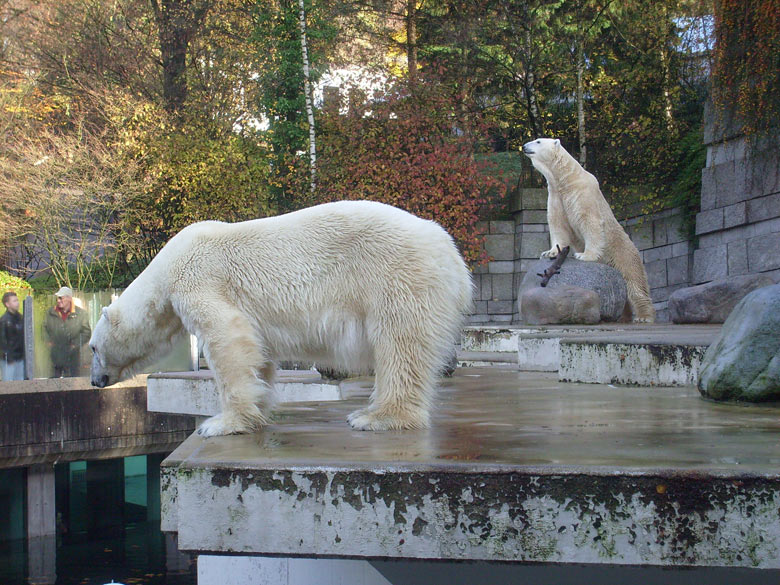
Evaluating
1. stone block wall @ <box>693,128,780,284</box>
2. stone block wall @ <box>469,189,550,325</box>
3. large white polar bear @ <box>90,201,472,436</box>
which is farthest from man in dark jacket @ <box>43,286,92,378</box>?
stone block wall @ <box>693,128,780,284</box>

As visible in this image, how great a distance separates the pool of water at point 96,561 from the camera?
9531 mm

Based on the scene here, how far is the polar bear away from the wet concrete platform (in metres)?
7.25

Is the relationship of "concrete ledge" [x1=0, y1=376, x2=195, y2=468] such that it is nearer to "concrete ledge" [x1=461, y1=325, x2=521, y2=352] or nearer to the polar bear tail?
"concrete ledge" [x1=461, y1=325, x2=521, y2=352]

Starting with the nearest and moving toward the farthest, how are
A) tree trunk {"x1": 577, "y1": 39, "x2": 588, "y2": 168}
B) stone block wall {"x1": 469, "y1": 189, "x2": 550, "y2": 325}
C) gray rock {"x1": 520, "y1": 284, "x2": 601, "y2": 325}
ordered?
gray rock {"x1": 520, "y1": 284, "x2": 601, "y2": 325} < stone block wall {"x1": 469, "y1": 189, "x2": 550, "y2": 325} < tree trunk {"x1": 577, "y1": 39, "x2": 588, "y2": 168}

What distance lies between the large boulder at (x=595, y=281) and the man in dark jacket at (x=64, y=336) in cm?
686

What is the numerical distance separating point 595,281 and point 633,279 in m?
0.70

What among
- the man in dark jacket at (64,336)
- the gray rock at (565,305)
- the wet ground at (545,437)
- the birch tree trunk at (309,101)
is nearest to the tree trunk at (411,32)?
the birch tree trunk at (309,101)

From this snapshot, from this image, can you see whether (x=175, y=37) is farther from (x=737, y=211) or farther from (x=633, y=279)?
(x=633, y=279)

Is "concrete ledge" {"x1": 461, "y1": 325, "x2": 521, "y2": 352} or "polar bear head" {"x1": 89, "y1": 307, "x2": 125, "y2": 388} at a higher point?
"polar bear head" {"x1": 89, "y1": 307, "x2": 125, "y2": 388}

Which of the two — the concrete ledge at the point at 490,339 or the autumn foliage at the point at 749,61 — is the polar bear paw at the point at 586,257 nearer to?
the concrete ledge at the point at 490,339

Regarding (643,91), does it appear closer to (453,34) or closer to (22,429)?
(453,34)

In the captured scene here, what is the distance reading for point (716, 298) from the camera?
883 cm

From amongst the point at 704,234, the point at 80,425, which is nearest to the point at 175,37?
the point at 80,425

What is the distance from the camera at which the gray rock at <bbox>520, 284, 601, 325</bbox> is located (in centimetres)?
922
